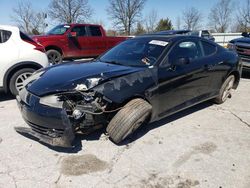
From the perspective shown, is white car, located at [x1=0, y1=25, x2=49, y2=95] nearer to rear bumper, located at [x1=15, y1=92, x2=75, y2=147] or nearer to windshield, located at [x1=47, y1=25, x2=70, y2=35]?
rear bumper, located at [x1=15, y1=92, x2=75, y2=147]

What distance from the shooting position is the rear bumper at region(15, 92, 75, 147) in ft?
11.2

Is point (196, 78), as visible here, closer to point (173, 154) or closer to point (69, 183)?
point (173, 154)

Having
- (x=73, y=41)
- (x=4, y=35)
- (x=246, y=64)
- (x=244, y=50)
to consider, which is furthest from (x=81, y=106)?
(x=73, y=41)

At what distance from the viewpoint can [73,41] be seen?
37.1 feet

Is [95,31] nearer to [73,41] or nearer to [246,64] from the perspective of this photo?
[73,41]

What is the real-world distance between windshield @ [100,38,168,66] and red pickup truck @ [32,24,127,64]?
622 cm

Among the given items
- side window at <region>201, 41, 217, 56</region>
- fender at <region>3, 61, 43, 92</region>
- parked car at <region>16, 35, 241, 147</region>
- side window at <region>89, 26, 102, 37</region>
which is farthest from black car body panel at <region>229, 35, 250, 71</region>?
fender at <region>3, 61, 43, 92</region>

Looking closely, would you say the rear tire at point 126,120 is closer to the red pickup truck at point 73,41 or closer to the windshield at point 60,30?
the red pickup truck at point 73,41

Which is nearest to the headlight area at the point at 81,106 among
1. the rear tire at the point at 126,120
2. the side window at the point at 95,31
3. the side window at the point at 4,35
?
the rear tire at the point at 126,120

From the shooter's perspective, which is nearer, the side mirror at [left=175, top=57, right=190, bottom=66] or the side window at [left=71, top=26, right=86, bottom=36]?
the side mirror at [left=175, top=57, right=190, bottom=66]

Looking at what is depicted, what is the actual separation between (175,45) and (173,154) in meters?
1.87

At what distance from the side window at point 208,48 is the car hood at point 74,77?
70.4 inches

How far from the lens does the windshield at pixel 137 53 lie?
4.35m

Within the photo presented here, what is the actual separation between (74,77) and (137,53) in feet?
4.31
